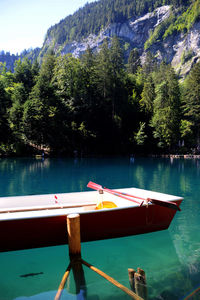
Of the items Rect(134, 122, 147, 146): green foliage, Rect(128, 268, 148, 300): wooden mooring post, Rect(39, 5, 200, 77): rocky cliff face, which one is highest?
Rect(39, 5, 200, 77): rocky cliff face

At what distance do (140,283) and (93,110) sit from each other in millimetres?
44318

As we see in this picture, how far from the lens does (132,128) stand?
4978cm

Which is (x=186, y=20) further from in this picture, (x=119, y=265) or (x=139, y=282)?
(x=139, y=282)

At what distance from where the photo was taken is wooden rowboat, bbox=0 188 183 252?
5855mm

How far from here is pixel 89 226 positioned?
6441 mm

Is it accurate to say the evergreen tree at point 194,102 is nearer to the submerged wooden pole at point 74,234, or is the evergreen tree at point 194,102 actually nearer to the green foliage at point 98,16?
the submerged wooden pole at point 74,234

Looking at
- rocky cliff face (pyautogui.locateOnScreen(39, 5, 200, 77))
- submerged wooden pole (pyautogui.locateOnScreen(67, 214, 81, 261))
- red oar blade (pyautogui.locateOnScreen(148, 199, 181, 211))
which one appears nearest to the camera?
submerged wooden pole (pyautogui.locateOnScreen(67, 214, 81, 261))

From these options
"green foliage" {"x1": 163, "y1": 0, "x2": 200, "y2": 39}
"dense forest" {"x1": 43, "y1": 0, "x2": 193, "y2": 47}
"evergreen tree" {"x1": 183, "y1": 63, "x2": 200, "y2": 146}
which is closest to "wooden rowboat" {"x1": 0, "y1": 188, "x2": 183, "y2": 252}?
"evergreen tree" {"x1": 183, "y1": 63, "x2": 200, "y2": 146}

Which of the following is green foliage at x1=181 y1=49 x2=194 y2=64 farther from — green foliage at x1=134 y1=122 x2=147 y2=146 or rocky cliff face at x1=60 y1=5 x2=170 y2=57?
green foliage at x1=134 y1=122 x2=147 y2=146

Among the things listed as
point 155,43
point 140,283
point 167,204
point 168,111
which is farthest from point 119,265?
point 155,43

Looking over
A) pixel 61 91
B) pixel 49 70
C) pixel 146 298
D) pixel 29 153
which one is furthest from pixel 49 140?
pixel 146 298

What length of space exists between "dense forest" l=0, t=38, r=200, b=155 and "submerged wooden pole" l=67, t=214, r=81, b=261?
37.5 meters

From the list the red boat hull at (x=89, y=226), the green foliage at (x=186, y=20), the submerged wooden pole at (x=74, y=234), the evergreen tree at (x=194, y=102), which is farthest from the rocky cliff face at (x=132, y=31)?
the submerged wooden pole at (x=74, y=234)

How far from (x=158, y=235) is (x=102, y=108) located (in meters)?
42.2
